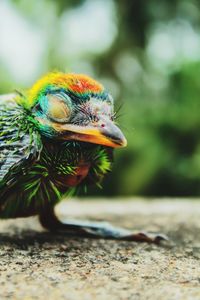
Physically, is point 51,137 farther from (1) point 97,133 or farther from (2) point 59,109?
(1) point 97,133

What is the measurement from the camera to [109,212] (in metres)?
5.00

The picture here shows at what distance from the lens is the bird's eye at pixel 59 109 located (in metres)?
2.66

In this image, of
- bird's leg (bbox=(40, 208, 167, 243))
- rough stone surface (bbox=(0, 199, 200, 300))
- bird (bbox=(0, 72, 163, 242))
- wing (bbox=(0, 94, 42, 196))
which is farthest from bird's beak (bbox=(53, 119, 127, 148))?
bird's leg (bbox=(40, 208, 167, 243))

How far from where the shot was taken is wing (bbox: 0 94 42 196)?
2561 millimetres

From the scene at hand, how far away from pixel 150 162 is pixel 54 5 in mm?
6168

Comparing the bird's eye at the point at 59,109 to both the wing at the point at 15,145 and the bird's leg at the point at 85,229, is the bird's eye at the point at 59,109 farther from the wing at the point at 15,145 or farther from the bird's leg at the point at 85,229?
the bird's leg at the point at 85,229

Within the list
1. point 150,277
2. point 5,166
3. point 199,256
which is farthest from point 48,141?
point 199,256

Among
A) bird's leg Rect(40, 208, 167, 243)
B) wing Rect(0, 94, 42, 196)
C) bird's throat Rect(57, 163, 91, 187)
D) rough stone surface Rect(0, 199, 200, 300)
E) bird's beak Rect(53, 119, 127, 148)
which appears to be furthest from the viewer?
bird's leg Rect(40, 208, 167, 243)

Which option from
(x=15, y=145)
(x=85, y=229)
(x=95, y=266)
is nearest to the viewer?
(x=95, y=266)

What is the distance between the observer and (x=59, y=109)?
8.72ft

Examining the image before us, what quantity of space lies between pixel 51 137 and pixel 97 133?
0.30 meters

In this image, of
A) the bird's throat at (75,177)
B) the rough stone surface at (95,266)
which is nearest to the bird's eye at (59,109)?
the bird's throat at (75,177)

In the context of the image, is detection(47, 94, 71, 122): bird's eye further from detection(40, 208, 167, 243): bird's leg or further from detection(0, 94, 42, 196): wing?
detection(40, 208, 167, 243): bird's leg

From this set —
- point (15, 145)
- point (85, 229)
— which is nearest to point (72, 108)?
point (15, 145)
